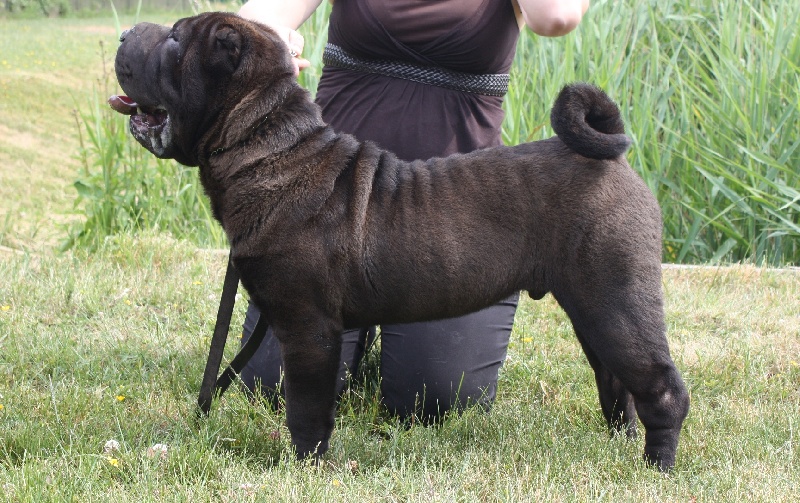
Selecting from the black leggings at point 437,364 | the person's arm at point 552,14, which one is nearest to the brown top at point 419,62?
the person's arm at point 552,14

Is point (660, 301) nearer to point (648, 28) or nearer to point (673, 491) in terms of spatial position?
point (673, 491)

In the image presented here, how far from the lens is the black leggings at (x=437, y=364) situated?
11.5ft

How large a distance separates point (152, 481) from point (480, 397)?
1.37 meters

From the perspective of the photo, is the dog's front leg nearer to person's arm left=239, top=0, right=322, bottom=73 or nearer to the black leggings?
the black leggings

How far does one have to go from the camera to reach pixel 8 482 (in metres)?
2.53

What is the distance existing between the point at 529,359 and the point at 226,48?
79.6 inches

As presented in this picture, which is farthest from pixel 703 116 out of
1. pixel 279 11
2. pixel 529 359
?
pixel 279 11

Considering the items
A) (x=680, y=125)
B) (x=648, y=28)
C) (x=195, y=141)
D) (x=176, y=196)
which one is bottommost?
(x=176, y=196)

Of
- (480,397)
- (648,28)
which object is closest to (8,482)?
(480,397)

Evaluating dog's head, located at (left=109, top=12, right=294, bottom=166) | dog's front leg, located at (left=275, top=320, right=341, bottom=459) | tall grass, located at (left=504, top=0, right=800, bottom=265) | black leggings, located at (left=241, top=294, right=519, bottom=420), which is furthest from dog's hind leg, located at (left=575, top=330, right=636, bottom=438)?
tall grass, located at (left=504, top=0, right=800, bottom=265)

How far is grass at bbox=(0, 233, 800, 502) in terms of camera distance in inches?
103

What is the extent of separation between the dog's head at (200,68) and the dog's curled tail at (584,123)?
80cm

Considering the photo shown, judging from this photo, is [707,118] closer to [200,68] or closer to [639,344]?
[639,344]

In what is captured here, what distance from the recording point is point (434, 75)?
136 inches
